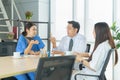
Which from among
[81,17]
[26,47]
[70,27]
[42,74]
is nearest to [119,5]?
[81,17]

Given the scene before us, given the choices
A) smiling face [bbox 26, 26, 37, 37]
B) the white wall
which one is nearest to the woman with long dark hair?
smiling face [bbox 26, 26, 37, 37]

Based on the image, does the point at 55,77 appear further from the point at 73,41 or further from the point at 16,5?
the point at 16,5

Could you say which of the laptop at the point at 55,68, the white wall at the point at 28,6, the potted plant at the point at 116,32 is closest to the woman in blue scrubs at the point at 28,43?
the laptop at the point at 55,68

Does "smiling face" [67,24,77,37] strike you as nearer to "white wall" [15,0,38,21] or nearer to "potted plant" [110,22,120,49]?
"potted plant" [110,22,120,49]

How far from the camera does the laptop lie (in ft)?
4.98

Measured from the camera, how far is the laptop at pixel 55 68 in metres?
1.52

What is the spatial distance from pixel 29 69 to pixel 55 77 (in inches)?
16.2

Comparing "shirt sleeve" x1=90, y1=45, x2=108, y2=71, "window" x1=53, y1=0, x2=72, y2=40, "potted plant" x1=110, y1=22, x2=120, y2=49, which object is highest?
"window" x1=53, y1=0, x2=72, y2=40

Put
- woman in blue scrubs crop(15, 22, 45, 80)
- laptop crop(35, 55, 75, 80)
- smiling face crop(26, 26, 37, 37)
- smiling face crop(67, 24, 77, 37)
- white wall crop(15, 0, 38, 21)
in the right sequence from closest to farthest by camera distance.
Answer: laptop crop(35, 55, 75, 80) → woman in blue scrubs crop(15, 22, 45, 80) → smiling face crop(26, 26, 37, 37) → smiling face crop(67, 24, 77, 37) → white wall crop(15, 0, 38, 21)

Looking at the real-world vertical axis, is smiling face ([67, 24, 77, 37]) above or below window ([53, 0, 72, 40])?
below

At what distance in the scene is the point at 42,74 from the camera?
156 centimetres

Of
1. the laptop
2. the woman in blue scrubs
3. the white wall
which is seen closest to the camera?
the laptop

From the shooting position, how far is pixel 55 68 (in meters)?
1.62

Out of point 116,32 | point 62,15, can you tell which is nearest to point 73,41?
point 116,32
